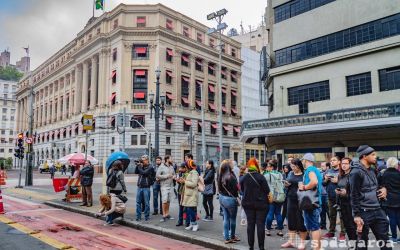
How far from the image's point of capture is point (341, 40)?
24.5 meters

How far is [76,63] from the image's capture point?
2452 inches

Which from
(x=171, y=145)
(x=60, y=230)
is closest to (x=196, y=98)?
(x=171, y=145)

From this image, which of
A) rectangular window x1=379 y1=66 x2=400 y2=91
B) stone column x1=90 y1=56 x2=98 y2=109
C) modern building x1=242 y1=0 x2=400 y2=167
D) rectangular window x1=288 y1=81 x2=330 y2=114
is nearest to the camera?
rectangular window x1=379 y1=66 x2=400 y2=91

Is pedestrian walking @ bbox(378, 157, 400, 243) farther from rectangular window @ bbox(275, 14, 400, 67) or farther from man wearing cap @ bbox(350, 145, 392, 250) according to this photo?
rectangular window @ bbox(275, 14, 400, 67)

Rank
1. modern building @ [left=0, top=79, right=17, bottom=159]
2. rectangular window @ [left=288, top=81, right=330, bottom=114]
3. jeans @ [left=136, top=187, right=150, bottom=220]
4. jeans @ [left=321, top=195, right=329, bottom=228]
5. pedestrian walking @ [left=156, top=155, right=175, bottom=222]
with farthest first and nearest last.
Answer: modern building @ [left=0, top=79, right=17, bottom=159]
rectangular window @ [left=288, top=81, right=330, bottom=114]
jeans @ [left=136, top=187, right=150, bottom=220]
pedestrian walking @ [left=156, top=155, right=175, bottom=222]
jeans @ [left=321, top=195, right=329, bottom=228]

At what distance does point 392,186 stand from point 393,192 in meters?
0.14

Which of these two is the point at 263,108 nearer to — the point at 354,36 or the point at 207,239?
the point at 354,36

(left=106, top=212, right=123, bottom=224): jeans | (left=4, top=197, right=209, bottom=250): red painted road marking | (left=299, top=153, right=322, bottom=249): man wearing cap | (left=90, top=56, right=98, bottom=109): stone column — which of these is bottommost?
(left=4, top=197, right=209, bottom=250): red painted road marking

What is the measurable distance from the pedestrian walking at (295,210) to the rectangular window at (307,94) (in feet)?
64.9

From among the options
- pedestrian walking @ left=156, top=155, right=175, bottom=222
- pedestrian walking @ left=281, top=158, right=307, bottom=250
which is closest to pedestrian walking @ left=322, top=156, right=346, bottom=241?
pedestrian walking @ left=281, top=158, right=307, bottom=250

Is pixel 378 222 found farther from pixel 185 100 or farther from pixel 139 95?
pixel 185 100

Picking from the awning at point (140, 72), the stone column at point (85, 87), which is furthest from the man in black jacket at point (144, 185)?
the stone column at point (85, 87)

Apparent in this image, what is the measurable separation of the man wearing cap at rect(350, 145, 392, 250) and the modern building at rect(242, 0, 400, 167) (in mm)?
16962

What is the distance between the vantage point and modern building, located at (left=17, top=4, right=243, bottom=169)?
4975cm
